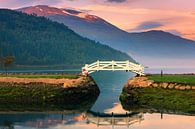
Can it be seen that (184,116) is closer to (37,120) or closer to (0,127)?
(37,120)

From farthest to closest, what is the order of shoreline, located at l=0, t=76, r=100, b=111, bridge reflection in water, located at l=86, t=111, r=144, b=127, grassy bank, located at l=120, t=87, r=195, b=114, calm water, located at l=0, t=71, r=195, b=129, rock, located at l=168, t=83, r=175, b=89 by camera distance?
rock, located at l=168, t=83, r=175, b=89 < shoreline, located at l=0, t=76, r=100, b=111 < grassy bank, located at l=120, t=87, r=195, b=114 < bridge reflection in water, located at l=86, t=111, r=144, b=127 < calm water, located at l=0, t=71, r=195, b=129

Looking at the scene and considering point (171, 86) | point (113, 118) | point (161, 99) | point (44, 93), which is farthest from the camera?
point (44, 93)

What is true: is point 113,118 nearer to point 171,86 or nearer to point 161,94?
point 161,94

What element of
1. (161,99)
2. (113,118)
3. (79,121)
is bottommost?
(79,121)

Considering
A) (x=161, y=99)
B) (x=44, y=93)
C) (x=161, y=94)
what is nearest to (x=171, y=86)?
(x=161, y=94)

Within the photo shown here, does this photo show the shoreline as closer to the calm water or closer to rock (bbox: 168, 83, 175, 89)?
the calm water

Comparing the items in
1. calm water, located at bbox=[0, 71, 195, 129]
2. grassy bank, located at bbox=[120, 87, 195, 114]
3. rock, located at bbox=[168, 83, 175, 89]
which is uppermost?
rock, located at bbox=[168, 83, 175, 89]

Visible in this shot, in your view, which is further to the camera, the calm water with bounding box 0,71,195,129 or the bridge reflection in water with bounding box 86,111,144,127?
the bridge reflection in water with bounding box 86,111,144,127

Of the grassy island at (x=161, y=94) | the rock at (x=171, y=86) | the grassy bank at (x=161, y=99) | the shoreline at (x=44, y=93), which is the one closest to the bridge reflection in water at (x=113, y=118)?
the grassy island at (x=161, y=94)

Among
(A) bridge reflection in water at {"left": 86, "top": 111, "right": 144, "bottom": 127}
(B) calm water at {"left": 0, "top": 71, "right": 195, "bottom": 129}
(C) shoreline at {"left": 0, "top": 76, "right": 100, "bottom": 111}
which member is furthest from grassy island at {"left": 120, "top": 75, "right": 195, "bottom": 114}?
(C) shoreline at {"left": 0, "top": 76, "right": 100, "bottom": 111}

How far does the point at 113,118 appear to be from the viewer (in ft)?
242

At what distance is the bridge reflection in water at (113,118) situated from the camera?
225ft

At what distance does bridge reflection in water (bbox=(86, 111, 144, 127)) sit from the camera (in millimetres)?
68500

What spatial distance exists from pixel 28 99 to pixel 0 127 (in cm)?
2266
